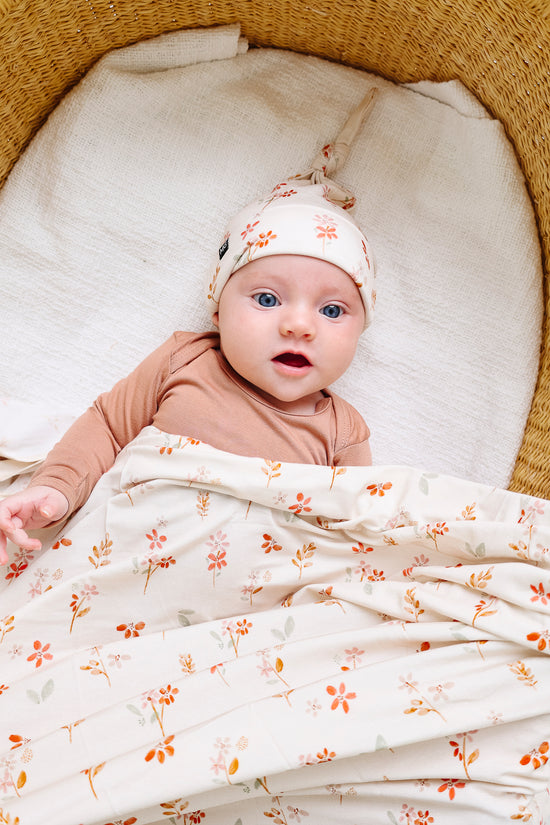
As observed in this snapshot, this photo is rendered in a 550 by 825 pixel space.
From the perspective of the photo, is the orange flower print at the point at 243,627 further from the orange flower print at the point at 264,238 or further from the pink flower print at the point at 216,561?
the orange flower print at the point at 264,238

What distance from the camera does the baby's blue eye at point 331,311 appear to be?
1.15 m

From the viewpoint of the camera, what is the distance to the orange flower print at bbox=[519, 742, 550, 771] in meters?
0.90

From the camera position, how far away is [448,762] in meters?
0.90

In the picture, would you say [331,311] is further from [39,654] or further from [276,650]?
[39,654]

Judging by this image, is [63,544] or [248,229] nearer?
[63,544]

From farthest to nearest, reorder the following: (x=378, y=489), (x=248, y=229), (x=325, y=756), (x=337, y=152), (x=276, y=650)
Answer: (x=337, y=152) → (x=248, y=229) → (x=378, y=489) → (x=276, y=650) → (x=325, y=756)

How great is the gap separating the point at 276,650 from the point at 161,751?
191 millimetres

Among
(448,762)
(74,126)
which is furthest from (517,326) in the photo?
(74,126)

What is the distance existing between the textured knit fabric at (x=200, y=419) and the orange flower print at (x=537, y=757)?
0.49 meters

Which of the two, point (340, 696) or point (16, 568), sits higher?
point (340, 696)

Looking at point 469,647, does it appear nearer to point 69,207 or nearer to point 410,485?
point 410,485

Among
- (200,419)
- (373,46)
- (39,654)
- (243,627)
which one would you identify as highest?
(373,46)

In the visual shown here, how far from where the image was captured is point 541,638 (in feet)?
3.02

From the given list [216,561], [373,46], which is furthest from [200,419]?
[373,46]
